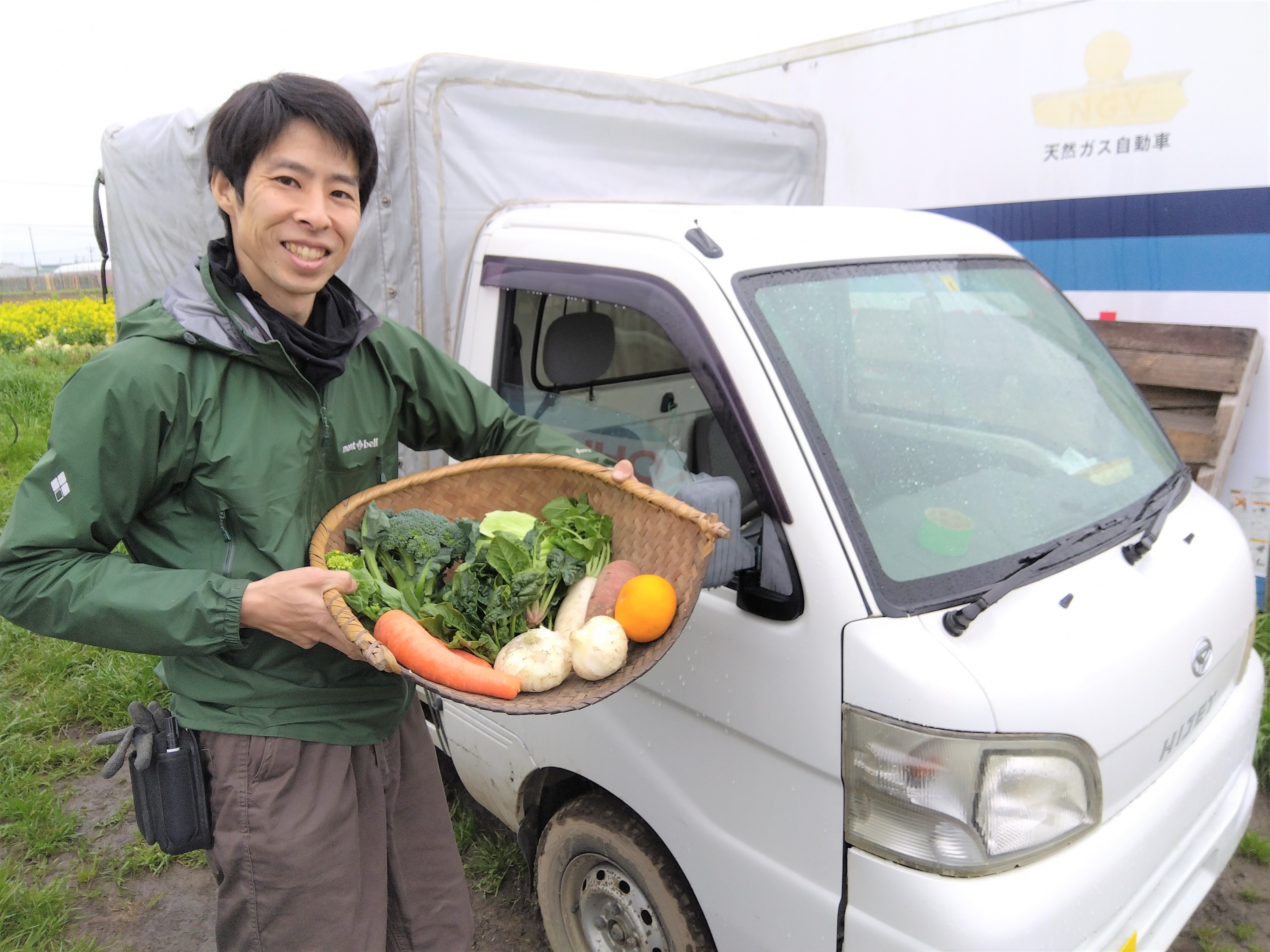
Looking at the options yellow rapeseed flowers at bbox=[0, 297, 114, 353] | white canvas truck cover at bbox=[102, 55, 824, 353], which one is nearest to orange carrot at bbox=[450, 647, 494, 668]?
white canvas truck cover at bbox=[102, 55, 824, 353]

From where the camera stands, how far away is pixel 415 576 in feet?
6.52

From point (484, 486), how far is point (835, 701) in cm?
101

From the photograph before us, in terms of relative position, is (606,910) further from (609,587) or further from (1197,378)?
(1197,378)

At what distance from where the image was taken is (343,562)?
1790 millimetres

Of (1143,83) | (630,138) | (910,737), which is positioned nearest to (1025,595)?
(910,737)

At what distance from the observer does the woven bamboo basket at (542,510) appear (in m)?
1.57

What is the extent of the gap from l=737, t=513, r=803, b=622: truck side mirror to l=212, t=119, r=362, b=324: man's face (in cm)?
108

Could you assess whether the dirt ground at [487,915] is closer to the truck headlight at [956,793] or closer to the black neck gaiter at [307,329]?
the truck headlight at [956,793]

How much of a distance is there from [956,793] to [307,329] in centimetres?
157

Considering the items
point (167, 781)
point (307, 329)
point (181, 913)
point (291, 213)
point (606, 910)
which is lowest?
point (181, 913)

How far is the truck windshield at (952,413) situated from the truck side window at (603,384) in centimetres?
49

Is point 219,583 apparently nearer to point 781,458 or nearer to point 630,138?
point 781,458

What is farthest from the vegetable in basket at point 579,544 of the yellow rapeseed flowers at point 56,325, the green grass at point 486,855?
the yellow rapeseed flowers at point 56,325

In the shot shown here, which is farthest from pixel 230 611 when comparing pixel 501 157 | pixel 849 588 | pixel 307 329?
pixel 501 157
